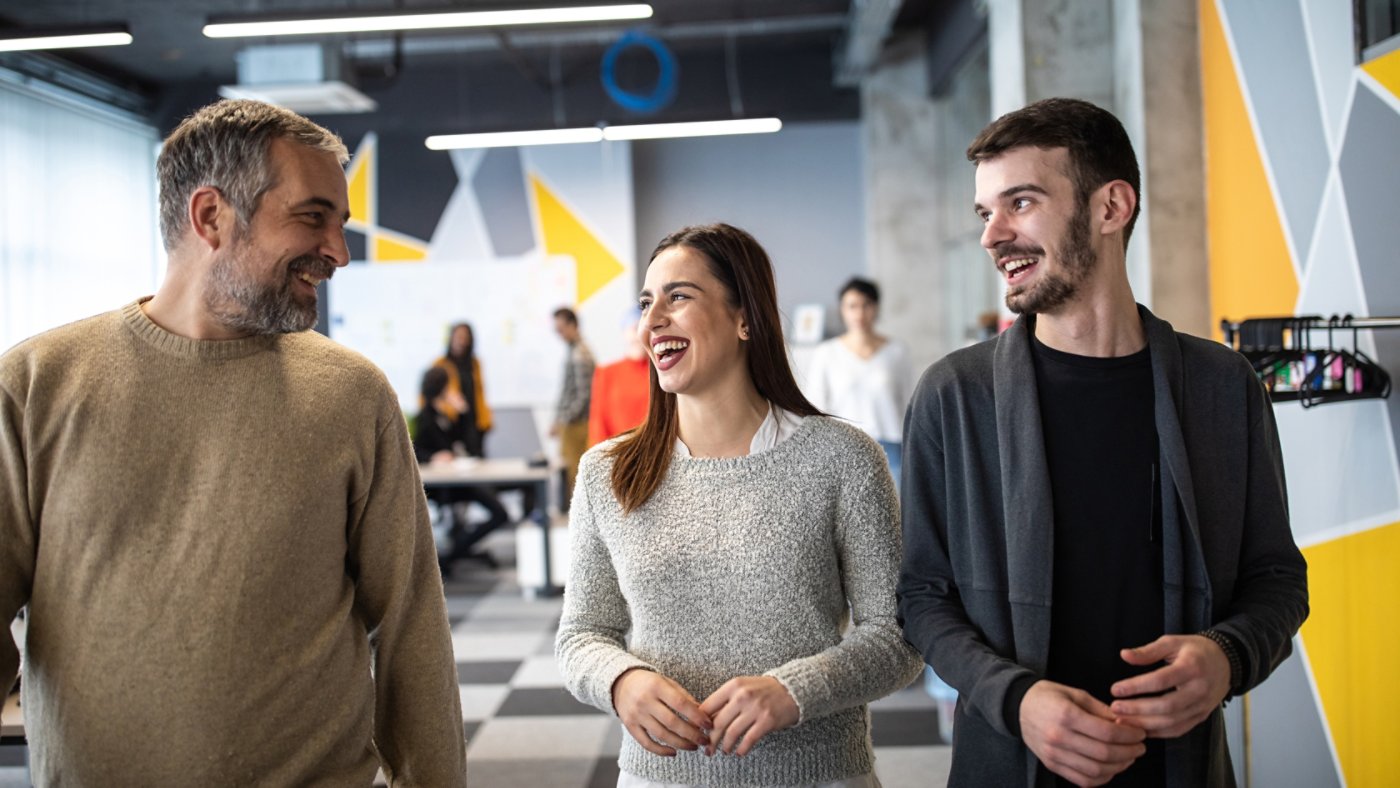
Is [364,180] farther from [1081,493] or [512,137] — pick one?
[1081,493]

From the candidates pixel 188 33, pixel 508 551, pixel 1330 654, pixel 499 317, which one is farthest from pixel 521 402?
pixel 1330 654

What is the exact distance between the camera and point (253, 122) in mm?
1505

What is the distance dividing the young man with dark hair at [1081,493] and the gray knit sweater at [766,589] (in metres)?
0.13

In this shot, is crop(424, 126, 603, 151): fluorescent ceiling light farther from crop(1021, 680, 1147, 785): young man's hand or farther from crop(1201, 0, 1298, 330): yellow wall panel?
crop(1021, 680, 1147, 785): young man's hand

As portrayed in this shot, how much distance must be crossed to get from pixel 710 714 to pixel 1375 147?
200cm

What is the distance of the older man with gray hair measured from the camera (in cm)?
140

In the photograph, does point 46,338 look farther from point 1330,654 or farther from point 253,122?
point 1330,654

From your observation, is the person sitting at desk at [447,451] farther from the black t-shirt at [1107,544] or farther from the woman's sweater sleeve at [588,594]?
the black t-shirt at [1107,544]

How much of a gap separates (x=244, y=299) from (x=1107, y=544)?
1.21m

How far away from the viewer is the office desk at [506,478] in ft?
22.1

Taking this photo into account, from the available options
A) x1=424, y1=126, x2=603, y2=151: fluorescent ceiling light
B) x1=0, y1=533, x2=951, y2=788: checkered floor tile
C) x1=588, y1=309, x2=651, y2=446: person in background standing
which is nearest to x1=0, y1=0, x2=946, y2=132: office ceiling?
→ x1=424, y1=126, x2=603, y2=151: fluorescent ceiling light

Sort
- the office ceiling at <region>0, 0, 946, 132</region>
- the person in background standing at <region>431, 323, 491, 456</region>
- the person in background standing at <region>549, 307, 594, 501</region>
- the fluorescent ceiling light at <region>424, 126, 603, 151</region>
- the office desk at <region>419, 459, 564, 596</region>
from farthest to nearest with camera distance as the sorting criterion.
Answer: the office ceiling at <region>0, 0, 946, 132</region>, the person in background standing at <region>431, 323, 491, 456</region>, the fluorescent ceiling light at <region>424, 126, 603, 151</region>, the person in background standing at <region>549, 307, 594, 501</region>, the office desk at <region>419, 459, 564, 596</region>

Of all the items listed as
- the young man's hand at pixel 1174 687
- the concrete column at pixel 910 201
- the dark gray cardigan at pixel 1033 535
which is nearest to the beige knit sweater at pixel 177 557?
the dark gray cardigan at pixel 1033 535

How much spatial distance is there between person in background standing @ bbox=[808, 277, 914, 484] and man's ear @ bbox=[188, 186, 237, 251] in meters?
4.12
